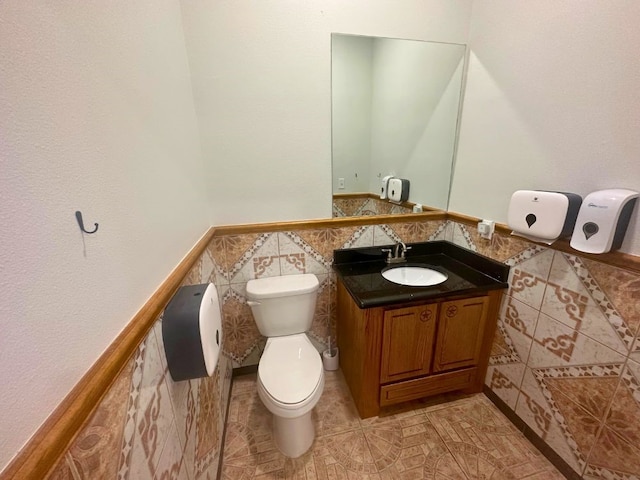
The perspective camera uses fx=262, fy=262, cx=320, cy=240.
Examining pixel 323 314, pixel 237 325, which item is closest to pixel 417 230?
pixel 323 314

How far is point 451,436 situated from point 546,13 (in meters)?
2.08

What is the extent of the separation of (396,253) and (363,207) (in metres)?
0.38

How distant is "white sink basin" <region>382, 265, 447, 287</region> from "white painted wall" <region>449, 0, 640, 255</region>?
460 millimetres

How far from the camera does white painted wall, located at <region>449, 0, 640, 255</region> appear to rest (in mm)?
930

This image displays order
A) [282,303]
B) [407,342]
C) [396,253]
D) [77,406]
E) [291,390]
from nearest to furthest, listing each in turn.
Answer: [77,406]
[291,390]
[407,342]
[282,303]
[396,253]

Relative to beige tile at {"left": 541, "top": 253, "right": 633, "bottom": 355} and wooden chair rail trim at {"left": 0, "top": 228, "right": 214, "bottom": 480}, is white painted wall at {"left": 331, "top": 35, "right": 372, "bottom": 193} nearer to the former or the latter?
beige tile at {"left": 541, "top": 253, "right": 633, "bottom": 355}

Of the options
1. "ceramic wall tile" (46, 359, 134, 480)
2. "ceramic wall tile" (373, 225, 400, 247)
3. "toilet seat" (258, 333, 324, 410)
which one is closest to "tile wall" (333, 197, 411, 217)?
"ceramic wall tile" (373, 225, 400, 247)

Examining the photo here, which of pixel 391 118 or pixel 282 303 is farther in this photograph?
pixel 391 118

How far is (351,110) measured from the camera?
1585mm

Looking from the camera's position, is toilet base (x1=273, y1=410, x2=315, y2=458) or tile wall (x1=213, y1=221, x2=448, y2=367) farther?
tile wall (x1=213, y1=221, x2=448, y2=367)

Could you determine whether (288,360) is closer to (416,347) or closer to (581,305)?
(416,347)

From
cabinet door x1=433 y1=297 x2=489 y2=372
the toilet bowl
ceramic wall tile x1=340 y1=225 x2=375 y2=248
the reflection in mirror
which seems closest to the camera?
the toilet bowl

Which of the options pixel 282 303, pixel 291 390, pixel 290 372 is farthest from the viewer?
pixel 282 303

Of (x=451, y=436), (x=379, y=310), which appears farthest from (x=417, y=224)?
(x=451, y=436)
